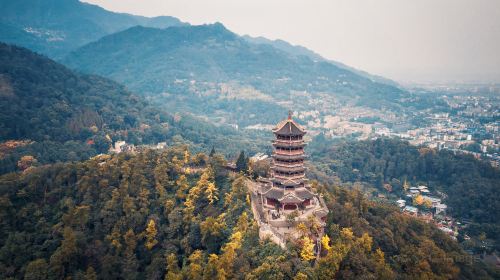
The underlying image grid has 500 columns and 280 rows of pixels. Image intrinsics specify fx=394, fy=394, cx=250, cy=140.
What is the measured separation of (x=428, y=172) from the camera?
261 feet

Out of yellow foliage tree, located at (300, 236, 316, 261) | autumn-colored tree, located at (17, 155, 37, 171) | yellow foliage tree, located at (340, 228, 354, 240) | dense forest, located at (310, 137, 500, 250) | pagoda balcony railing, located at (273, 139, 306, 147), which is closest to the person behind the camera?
yellow foliage tree, located at (300, 236, 316, 261)

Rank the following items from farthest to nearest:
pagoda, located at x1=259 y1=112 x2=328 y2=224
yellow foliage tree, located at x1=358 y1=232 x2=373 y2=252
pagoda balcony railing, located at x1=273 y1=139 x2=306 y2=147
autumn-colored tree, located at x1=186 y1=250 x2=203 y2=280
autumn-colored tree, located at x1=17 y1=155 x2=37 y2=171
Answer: autumn-colored tree, located at x1=17 y1=155 x2=37 y2=171 < pagoda balcony railing, located at x1=273 y1=139 x2=306 y2=147 < pagoda, located at x1=259 y1=112 x2=328 y2=224 < yellow foliage tree, located at x1=358 y1=232 x2=373 y2=252 < autumn-colored tree, located at x1=186 y1=250 x2=203 y2=280

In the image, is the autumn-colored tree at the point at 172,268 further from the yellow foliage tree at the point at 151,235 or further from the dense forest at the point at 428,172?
the dense forest at the point at 428,172

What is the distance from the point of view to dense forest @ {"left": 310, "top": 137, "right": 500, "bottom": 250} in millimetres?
63562

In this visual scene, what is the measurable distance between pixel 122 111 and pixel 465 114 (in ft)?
410

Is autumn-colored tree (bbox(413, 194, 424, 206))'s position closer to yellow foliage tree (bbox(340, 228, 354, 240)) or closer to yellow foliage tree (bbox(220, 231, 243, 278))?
yellow foliage tree (bbox(340, 228, 354, 240))

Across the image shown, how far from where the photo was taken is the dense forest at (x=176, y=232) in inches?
1102

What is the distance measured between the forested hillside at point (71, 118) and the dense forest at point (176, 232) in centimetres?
2536

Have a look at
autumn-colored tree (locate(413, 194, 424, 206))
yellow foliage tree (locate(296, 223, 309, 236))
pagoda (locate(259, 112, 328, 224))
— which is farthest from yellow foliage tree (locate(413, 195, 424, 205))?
yellow foliage tree (locate(296, 223, 309, 236))

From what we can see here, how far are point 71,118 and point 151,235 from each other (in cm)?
5784

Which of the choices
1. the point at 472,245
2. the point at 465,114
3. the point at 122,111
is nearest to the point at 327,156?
the point at 472,245

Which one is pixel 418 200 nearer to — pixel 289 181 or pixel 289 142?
pixel 289 181

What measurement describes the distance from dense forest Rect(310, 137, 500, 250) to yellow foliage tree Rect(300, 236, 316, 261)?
39.4m

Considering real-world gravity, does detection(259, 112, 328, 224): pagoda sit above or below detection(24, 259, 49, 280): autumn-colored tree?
above
